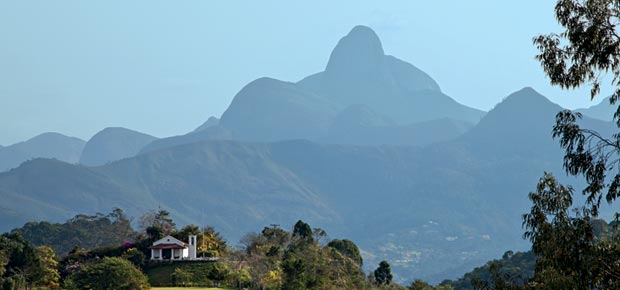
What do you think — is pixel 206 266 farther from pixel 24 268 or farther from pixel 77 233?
pixel 77 233

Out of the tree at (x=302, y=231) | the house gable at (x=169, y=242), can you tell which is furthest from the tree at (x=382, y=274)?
the house gable at (x=169, y=242)

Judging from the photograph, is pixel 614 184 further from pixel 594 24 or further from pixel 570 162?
pixel 594 24

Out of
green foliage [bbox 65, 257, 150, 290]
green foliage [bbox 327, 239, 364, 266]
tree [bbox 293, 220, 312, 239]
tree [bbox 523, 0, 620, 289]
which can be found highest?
tree [bbox 293, 220, 312, 239]

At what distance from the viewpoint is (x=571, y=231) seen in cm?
2980

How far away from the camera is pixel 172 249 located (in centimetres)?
9969

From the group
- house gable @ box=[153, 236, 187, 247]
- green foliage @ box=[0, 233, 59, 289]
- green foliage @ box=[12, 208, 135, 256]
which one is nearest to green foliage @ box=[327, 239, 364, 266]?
house gable @ box=[153, 236, 187, 247]

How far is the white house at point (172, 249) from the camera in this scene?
9962cm

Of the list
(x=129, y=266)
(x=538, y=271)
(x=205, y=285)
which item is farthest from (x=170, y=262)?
(x=538, y=271)

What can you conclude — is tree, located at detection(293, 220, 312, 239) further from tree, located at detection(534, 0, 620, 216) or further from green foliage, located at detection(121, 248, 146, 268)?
tree, located at detection(534, 0, 620, 216)

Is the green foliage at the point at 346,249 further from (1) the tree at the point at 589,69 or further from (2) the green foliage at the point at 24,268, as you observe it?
(1) the tree at the point at 589,69

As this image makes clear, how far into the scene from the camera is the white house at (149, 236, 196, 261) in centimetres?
9962

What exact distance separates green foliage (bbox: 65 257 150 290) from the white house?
16.1m

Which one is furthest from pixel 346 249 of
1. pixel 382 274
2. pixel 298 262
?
pixel 298 262

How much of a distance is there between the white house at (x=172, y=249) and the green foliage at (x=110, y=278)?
635 inches
